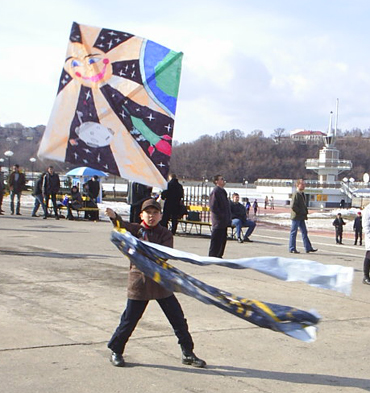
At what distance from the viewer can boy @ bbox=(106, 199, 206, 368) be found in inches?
239

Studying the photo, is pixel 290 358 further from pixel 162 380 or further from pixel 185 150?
pixel 185 150

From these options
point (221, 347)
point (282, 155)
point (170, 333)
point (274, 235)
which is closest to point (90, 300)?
point (170, 333)

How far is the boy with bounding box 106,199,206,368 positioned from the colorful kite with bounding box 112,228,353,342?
0.18 metres

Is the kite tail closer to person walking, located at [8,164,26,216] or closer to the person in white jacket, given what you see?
the person in white jacket

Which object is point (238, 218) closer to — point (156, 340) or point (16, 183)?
point (16, 183)

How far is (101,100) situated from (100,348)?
7.62 feet

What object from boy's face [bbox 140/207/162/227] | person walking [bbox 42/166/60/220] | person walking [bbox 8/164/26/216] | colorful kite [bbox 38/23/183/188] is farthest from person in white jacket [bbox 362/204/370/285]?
person walking [bbox 8/164/26/216]

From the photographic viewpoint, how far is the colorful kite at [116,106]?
6.19 m

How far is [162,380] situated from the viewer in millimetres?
5715

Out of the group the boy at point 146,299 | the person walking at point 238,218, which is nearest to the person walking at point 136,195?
the person walking at point 238,218

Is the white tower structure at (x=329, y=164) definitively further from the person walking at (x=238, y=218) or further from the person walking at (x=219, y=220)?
the person walking at (x=219, y=220)

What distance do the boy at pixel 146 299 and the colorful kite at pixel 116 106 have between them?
423mm

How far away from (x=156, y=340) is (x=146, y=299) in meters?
1.11

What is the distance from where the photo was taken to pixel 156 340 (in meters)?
7.02
